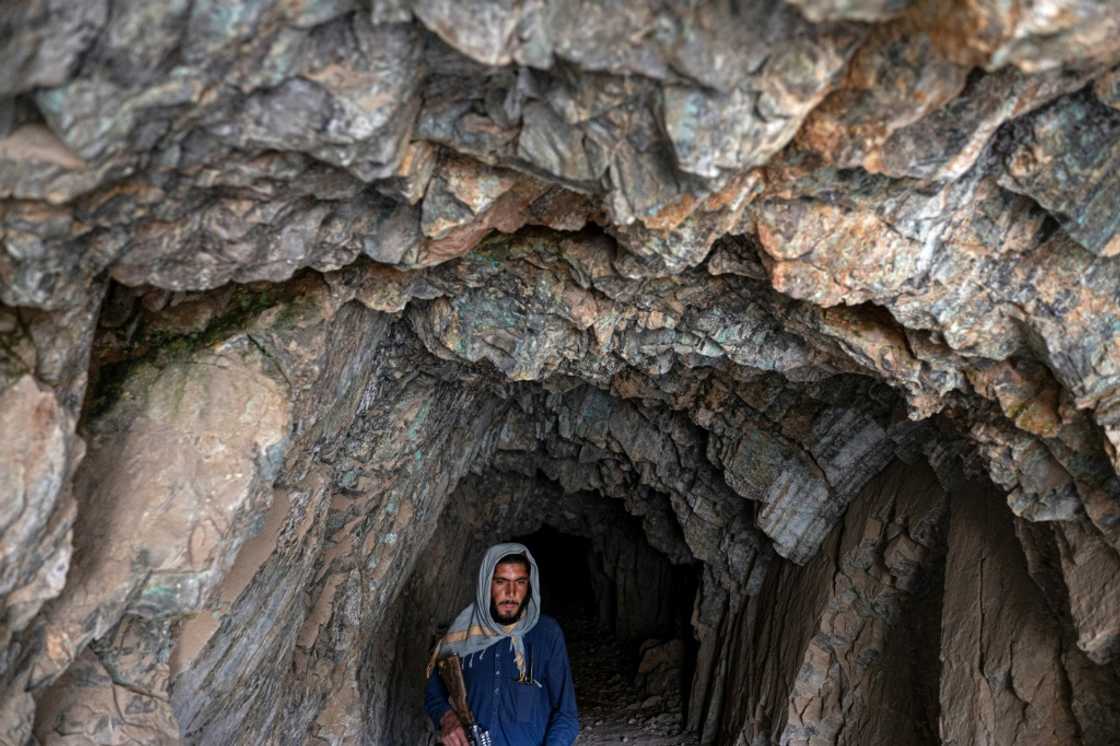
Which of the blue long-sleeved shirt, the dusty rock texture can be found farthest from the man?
the dusty rock texture

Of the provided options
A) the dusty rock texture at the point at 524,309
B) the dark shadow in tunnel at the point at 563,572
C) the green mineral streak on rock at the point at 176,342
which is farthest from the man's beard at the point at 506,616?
the dark shadow in tunnel at the point at 563,572

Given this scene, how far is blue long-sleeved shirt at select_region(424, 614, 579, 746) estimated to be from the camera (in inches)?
229

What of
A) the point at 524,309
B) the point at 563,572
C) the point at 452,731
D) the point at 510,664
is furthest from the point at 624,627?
the point at 524,309

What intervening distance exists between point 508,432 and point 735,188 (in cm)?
491

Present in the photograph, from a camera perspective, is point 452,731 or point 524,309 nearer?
point 524,309

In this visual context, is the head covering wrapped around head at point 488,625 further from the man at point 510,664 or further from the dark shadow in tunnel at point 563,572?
the dark shadow in tunnel at point 563,572

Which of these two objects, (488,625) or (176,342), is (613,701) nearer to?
(488,625)

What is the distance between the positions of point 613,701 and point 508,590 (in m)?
4.52

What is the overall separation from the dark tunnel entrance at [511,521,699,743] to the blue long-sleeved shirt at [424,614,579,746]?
118 inches

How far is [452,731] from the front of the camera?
224 inches

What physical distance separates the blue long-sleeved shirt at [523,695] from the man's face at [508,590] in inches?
6.4

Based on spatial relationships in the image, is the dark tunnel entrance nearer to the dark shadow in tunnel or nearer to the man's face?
the dark shadow in tunnel

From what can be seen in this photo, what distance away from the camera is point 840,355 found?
15.8 ft

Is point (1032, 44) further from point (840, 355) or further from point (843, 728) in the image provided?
point (843, 728)
